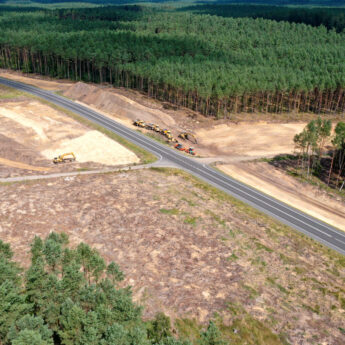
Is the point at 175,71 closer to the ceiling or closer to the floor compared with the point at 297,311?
closer to the ceiling

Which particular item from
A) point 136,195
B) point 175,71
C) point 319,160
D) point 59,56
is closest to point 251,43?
point 175,71

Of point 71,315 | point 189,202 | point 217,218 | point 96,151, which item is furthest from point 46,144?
point 71,315

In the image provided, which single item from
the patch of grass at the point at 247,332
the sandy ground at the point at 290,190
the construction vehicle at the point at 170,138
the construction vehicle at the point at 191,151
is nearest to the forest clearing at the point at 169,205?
the patch of grass at the point at 247,332

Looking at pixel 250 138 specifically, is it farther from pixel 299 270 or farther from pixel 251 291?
pixel 251 291

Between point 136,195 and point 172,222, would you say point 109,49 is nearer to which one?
point 136,195

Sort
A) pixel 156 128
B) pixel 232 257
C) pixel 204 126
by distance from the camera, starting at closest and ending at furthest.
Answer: pixel 232 257 → pixel 156 128 → pixel 204 126

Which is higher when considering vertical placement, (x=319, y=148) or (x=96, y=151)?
(x=319, y=148)

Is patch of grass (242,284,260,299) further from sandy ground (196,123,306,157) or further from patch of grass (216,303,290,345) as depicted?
sandy ground (196,123,306,157)
